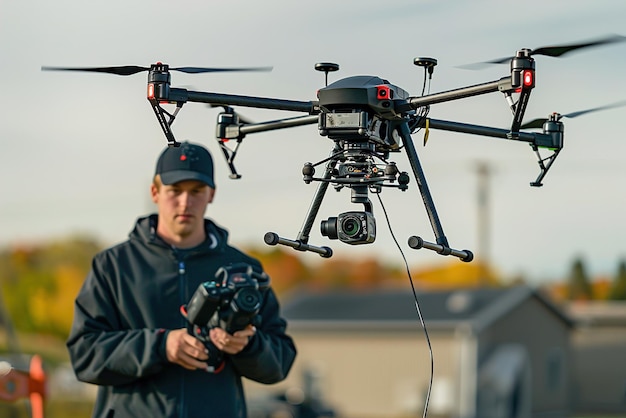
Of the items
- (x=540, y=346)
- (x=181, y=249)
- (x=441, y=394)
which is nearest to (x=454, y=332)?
(x=441, y=394)

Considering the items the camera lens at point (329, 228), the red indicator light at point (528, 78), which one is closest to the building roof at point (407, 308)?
the camera lens at point (329, 228)

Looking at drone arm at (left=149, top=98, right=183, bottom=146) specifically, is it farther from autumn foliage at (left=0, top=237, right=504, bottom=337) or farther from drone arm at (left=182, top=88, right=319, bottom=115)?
autumn foliage at (left=0, top=237, right=504, bottom=337)

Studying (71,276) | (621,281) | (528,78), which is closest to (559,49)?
(528,78)

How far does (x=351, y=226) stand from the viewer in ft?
15.3

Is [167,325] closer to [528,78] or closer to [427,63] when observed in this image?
[427,63]

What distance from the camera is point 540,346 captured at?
143 feet

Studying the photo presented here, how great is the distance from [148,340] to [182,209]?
0.67m

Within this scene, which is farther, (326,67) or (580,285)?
(580,285)

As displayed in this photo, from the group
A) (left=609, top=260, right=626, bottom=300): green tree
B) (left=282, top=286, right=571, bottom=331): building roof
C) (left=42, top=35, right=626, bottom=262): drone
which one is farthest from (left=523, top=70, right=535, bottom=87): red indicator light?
(left=282, top=286, right=571, bottom=331): building roof

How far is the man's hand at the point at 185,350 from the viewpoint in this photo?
570 cm

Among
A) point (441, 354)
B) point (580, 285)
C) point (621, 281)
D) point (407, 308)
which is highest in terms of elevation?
point (621, 281)

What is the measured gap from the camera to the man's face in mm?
6074

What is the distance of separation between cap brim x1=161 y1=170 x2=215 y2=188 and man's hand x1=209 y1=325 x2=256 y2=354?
757 mm

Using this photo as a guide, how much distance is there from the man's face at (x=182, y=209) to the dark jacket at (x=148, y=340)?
0.23ft
